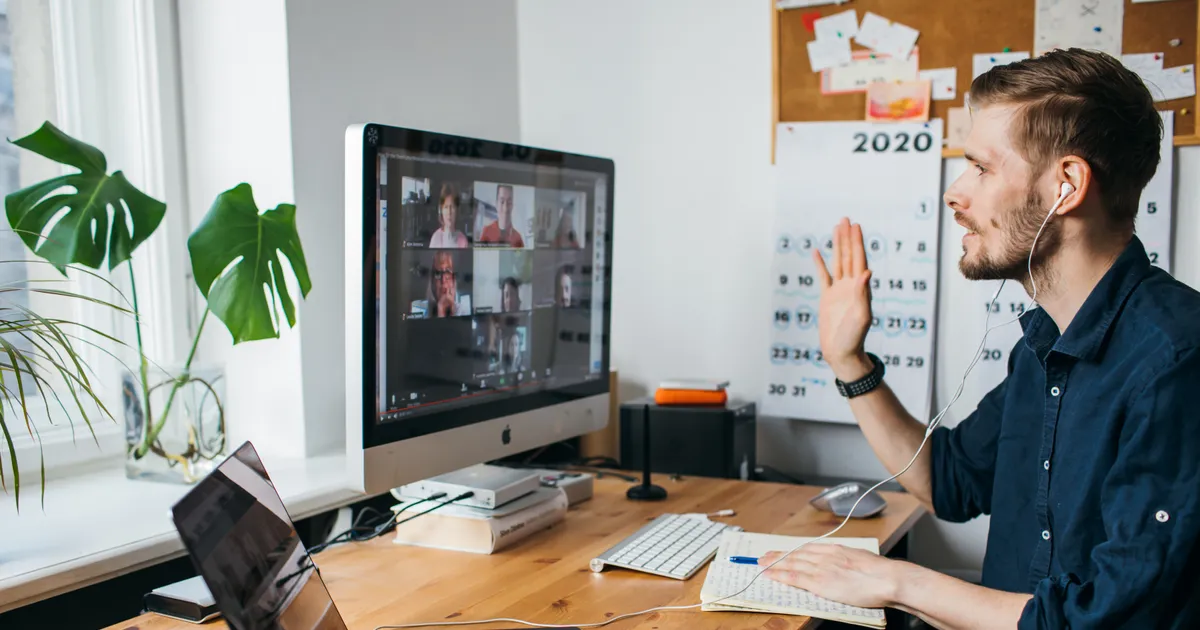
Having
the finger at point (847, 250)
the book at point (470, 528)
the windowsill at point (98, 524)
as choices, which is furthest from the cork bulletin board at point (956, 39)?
the windowsill at point (98, 524)

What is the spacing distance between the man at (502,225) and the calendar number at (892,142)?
3.03 ft

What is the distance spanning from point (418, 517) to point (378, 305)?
0.38 metres

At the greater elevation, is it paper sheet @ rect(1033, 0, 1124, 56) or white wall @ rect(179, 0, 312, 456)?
paper sheet @ rect(1033, 0, 1124, 56)

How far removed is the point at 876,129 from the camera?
2.07 meters

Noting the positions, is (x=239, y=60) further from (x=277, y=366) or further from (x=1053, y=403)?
(x=1053, y=403)

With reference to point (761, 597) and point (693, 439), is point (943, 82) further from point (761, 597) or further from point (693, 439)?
point (761, 597)

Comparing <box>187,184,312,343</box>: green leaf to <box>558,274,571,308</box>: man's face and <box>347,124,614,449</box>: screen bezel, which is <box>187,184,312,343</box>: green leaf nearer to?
<box>347,124,614,449</box>: screen bezel

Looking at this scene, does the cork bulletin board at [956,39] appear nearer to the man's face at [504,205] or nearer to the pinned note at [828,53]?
the pinned note at [828,53]

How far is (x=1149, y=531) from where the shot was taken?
1.05 meters

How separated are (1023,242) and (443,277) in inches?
31.8

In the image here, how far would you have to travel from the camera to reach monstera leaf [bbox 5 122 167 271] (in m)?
1.42

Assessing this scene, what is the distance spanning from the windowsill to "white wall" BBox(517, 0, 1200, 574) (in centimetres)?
90

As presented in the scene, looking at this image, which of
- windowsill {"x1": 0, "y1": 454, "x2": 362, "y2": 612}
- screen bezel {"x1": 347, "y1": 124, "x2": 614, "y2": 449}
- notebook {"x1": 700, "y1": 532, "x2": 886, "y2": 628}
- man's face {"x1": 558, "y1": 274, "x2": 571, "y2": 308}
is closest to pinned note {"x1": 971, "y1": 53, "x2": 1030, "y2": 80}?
screen bezel {"x1": 347, "y1": 124, "x2": 614, "y2": 449}

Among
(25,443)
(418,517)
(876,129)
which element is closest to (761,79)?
(876,129)
